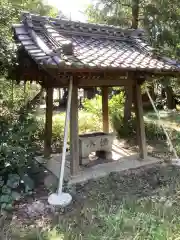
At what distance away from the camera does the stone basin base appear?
21.3 feet

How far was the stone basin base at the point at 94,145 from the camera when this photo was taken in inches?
255

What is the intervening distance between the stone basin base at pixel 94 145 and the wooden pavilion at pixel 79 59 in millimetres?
837

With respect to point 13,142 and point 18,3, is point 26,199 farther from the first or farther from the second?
point 18,3

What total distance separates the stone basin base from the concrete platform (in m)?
0.22

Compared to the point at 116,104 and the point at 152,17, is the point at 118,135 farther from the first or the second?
the point at 152,17

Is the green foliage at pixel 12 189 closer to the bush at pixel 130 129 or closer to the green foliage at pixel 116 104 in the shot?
the bush at pixel 130 129

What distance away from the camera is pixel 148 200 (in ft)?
15.1

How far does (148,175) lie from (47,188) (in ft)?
7.69

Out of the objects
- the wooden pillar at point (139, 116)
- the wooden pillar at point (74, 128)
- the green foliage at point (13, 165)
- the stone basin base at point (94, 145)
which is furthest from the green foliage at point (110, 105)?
the green foliage at point (13, 165)

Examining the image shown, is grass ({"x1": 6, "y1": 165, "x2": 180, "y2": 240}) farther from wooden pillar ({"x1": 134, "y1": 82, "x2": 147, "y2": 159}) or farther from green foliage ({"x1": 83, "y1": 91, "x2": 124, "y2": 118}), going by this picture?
green foliage ({"x1": 83, "y1": 91, "x2": 124, "y2": 118})

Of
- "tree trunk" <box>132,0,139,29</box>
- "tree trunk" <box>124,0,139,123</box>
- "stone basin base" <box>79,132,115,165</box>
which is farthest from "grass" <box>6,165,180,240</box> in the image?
"tree trunk" <box>132,0,139,29</box>

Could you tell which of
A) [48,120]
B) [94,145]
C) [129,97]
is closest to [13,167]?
[48,120]

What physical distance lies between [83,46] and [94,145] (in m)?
2.48

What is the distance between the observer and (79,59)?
466cm
